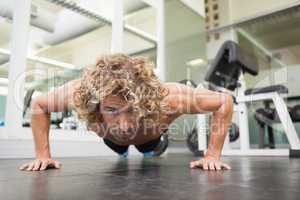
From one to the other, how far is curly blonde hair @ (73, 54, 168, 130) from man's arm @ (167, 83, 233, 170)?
0.09m

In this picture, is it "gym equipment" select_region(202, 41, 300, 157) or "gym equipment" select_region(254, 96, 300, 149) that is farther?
"gym equipment" select_region(254, 96, 300, 149)

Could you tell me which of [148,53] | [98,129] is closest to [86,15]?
[148,53]

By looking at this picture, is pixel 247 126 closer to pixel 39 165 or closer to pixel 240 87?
pixel 240 87

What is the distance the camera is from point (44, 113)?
3.54 feet

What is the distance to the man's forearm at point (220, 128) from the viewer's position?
42.3 inches

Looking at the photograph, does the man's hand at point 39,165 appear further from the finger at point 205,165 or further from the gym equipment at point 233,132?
the gym equipment at point 233,132

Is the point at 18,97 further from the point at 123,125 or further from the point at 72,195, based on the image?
the point at 72,195

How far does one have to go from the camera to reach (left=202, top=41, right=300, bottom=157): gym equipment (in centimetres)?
236

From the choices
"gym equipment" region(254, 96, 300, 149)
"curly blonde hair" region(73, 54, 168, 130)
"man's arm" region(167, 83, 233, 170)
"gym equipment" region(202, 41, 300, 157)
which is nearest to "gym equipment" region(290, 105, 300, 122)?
"gym equipment" region(254, 96, 300, 149)

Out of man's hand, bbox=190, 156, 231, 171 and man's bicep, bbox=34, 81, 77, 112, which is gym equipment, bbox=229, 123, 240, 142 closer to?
man's hand, bbox=190, 156, 231, 171

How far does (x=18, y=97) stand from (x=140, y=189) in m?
1.65

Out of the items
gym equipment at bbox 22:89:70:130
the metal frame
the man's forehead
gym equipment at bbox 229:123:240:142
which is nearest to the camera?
the man's forehead

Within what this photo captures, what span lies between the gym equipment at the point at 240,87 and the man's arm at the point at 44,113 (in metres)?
1.71

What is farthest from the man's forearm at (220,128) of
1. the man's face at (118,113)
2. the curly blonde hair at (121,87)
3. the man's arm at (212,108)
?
the man's face at (118,113)
